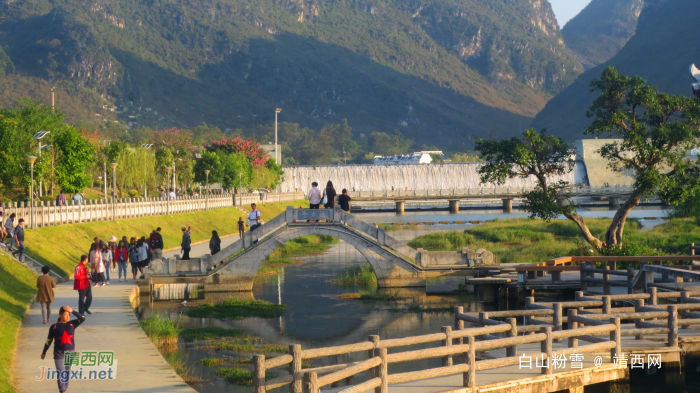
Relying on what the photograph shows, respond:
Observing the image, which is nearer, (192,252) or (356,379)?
(356,379)

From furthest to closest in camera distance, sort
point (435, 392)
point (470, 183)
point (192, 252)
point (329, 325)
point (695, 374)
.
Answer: point (470, 183) < point (192, 252) < point (329, 325) < point (695, 374) < point (435, 392)

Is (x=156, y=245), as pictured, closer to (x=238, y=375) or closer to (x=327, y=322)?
(x=327, y=322)

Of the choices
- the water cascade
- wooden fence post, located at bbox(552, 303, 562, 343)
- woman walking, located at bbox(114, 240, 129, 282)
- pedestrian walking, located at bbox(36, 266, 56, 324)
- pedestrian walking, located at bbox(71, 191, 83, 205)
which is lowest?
wooden fence post, located at bbox(552, 303, 562, 343)

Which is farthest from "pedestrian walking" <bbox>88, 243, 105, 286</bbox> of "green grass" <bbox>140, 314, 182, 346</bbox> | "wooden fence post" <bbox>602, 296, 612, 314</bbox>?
"wooden fence post" <bbox>602, 296, 612, 314</bbox>

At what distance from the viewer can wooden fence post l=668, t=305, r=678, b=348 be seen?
17344 millimetres

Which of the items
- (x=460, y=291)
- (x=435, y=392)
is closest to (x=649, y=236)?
(x=460, y=291)

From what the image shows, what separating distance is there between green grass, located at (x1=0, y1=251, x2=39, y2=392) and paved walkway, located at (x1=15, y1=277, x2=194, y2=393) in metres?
0.23

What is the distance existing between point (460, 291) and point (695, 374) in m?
15.9

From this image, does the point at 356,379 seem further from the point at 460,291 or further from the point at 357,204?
the point at 357,204

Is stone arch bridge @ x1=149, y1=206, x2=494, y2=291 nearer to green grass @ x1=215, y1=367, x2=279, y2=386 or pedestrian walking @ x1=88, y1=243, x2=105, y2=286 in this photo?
pedestrian walking @ x1=88, y1=243, x2=105, y2=286

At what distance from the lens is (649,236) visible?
161 ft

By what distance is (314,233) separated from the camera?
1350 inches

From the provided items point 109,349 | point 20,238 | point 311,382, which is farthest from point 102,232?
point 311,382

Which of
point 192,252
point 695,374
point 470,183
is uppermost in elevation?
point 470,183
